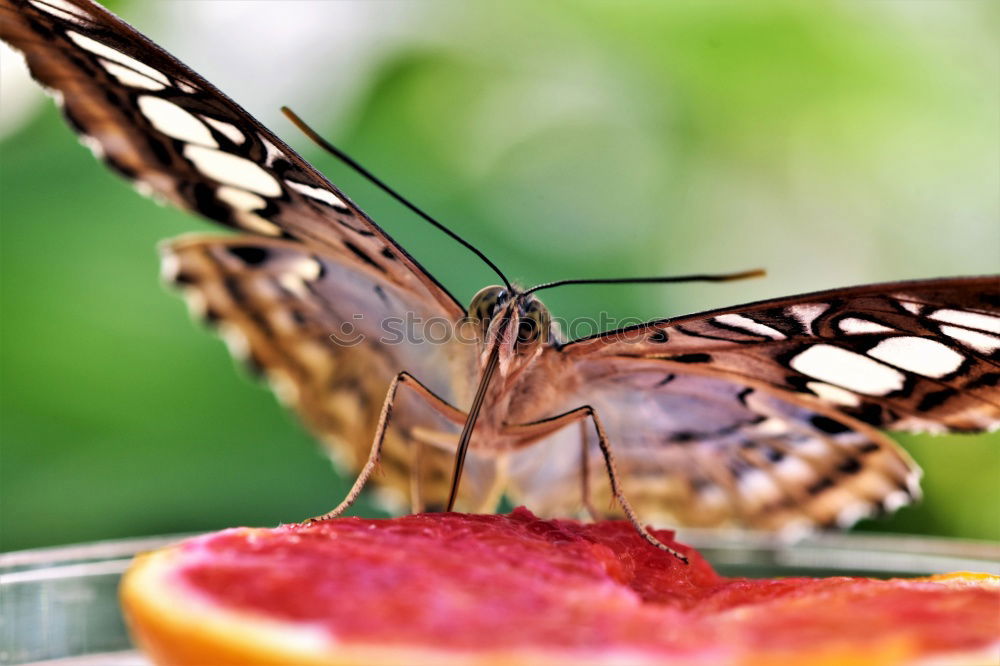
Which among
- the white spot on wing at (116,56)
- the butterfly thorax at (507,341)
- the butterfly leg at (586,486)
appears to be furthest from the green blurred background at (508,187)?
the white spot on wing at (116,56)

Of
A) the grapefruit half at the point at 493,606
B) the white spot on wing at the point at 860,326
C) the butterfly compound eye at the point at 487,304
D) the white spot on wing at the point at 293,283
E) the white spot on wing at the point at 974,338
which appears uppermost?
the white spot on wing at the point at 293,283

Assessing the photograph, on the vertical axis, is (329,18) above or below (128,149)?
above

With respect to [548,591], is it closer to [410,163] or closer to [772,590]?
[772,590]

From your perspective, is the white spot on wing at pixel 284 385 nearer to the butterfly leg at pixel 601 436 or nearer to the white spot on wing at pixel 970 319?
the butterfly leg at pixel 601 436

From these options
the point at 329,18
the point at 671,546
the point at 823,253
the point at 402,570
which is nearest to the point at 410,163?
the point at 329,18

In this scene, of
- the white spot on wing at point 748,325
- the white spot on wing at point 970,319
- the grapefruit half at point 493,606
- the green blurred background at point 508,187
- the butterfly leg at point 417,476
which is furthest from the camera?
the green blurred background at point 508,187

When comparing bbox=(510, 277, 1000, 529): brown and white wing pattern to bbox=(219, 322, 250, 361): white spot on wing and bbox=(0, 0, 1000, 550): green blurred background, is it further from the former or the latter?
bbox=(0, 0, 1000, 550): green blurred background

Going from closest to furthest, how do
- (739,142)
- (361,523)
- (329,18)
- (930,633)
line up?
1. (930,633)
2. (361,523)
3. (329,18)
4. (739,142)
